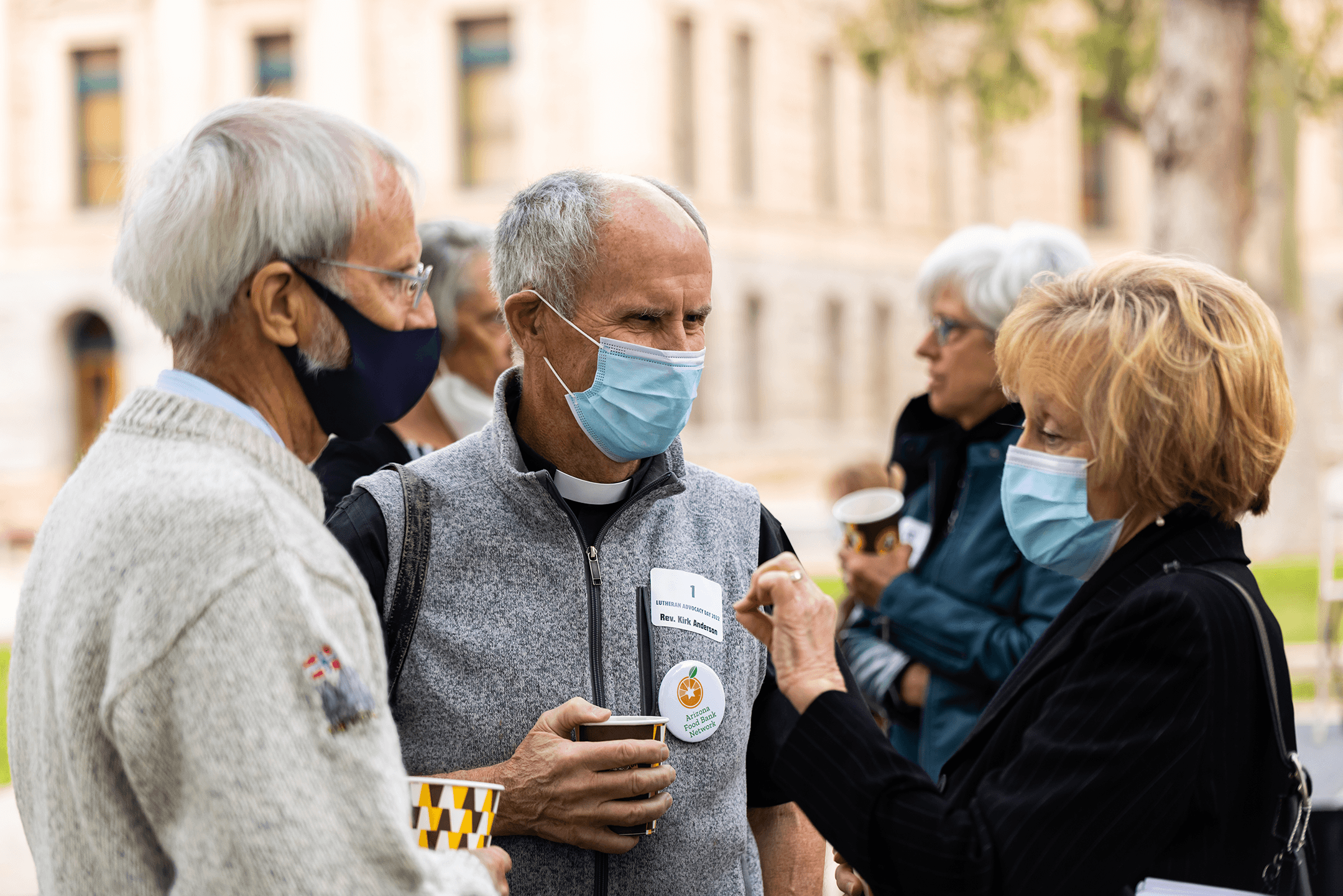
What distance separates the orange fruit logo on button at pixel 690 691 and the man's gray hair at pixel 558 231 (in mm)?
689

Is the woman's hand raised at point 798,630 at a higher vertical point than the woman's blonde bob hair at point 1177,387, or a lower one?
lower

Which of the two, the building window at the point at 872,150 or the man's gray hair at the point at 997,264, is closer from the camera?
the man's gray hair at the point at 997,264

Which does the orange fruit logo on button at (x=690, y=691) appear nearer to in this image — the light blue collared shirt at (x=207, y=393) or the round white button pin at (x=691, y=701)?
the round white button pin at (x=691, y=701)

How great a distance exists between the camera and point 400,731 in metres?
2.28

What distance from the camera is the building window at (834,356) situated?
99.9 ft

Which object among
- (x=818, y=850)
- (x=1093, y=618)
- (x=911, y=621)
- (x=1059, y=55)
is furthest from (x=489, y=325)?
(x=1059, y=55)

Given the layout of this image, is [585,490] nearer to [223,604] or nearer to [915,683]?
[223,604]

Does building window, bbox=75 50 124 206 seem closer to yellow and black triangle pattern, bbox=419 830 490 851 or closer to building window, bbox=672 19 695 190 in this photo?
building window, bbox=672 19 695 190

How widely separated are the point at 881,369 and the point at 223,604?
31.3 m

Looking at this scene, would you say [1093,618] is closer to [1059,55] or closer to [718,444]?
[1059,55]

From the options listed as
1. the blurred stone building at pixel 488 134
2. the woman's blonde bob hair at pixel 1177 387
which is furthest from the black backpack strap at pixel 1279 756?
the blurred stone building at pixel 488 134

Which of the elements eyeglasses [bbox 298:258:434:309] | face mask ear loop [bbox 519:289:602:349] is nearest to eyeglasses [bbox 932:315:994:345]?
face mask ear loop [bbox 519:289:602:349]

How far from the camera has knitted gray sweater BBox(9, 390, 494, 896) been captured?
146 centimetres

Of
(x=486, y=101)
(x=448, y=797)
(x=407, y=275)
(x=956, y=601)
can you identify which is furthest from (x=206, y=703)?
(x=486, y=101)
